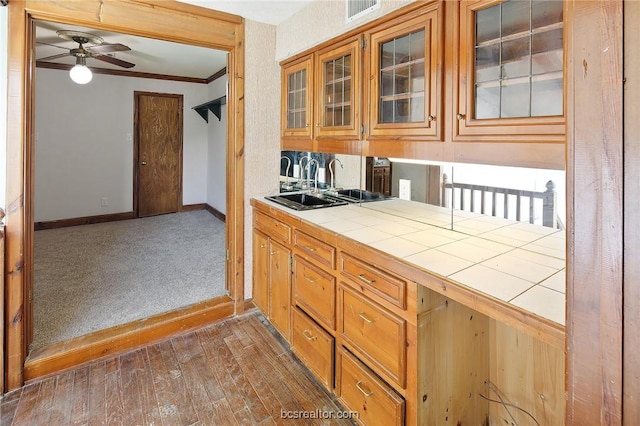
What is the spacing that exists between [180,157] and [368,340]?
5651 millimetres

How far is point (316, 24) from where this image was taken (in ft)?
7.55

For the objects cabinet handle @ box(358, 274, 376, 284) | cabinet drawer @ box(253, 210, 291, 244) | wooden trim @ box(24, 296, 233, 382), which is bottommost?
wooden trim @ box(24, 296, 233, 382)

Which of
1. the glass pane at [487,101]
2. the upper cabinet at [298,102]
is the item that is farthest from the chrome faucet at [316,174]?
the glass pane at [487,101]

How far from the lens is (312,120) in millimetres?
2479

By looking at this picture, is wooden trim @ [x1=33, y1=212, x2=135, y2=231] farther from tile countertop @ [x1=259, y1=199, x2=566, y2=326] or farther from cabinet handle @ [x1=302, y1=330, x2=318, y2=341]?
cabinet handle @ [x1=302, y1=330, x2=318, y2=341]

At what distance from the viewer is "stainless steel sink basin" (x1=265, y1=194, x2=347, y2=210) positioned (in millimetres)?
2367

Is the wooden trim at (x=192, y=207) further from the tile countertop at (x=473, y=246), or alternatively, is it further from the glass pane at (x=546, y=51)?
the glass pane at (x=546, y=51)

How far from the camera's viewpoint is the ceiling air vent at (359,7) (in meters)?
1.80

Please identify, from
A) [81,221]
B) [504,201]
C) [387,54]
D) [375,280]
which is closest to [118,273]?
[81,221]

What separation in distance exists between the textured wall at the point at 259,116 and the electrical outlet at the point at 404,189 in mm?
1173

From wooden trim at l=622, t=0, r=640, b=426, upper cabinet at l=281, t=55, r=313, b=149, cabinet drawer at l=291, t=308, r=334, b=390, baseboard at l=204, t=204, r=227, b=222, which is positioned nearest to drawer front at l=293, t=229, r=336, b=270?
cabinet drawer at l=291, t=308, r=334, b=390

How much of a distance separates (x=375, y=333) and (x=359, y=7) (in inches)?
64.9

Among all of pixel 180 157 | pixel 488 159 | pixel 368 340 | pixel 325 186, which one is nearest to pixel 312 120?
pixel 325 186

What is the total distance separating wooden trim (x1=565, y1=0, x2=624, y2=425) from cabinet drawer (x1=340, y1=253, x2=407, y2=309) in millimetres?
721
